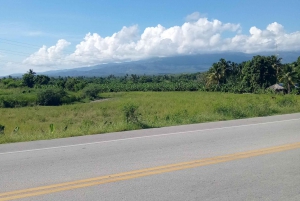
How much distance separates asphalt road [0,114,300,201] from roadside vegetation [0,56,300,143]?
2438 millimetres

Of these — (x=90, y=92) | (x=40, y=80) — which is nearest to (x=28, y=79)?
(x=40, y=80)

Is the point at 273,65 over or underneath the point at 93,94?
over

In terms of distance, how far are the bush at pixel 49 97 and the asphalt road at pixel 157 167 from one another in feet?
155

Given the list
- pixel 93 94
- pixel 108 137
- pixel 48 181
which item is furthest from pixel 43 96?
pixel 48 181

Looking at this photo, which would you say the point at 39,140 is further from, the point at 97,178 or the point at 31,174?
the point at 97,178

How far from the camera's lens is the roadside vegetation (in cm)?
1289

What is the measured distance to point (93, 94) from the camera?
6359 cm

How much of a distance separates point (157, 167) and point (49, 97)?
168 feet

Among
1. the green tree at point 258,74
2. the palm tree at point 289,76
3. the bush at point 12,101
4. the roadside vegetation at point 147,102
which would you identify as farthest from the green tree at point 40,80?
the palm tree at point 289,76

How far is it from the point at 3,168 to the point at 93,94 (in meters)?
58.0

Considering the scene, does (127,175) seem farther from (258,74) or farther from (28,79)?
(28,79)

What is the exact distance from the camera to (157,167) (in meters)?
5.95

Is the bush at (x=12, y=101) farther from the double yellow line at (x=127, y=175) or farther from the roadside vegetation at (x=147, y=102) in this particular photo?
the double yellow line at (x=127, y=175)

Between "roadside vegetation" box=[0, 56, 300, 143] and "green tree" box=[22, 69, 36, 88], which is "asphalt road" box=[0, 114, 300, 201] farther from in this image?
"green tree" box=[22, 69, 36, 88]
